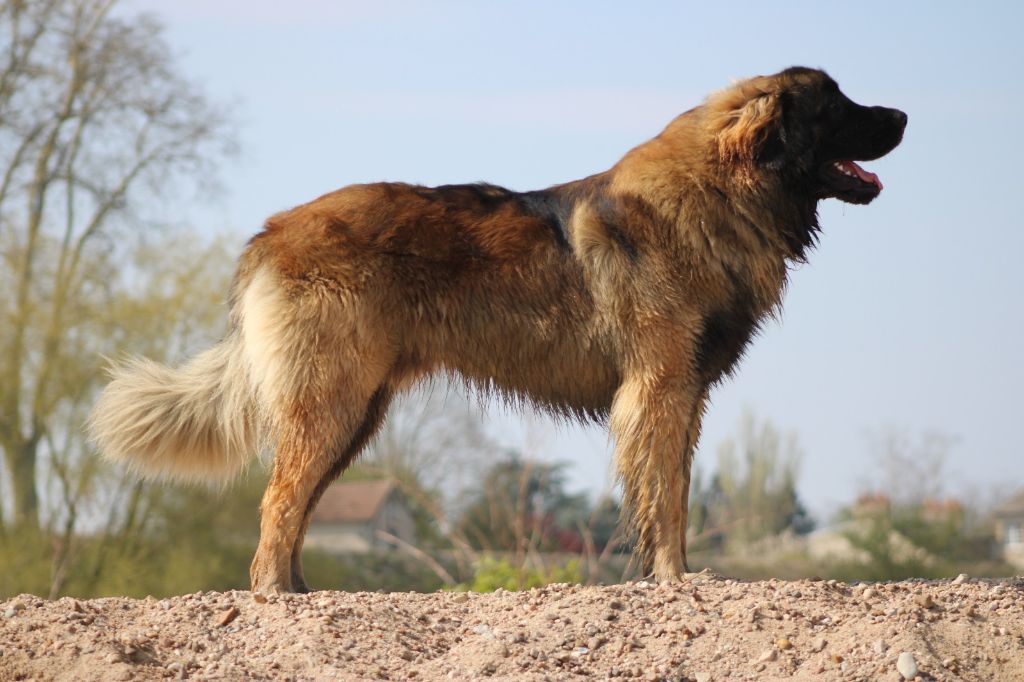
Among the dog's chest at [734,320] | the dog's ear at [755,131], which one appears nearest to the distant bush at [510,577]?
the dog's chest at [734,320]

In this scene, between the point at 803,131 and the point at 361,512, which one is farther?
the point at 361,512

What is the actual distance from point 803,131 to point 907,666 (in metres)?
2.60

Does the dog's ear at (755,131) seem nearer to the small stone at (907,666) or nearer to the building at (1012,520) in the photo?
the small stone at (907,666)

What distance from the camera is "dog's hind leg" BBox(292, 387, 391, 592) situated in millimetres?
5570

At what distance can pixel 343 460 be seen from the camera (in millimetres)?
5859

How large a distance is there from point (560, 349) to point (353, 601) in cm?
152

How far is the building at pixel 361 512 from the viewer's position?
118 feet

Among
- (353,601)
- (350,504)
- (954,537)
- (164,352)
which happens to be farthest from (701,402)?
(350,504)

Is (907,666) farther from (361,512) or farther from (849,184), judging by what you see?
(361,512)

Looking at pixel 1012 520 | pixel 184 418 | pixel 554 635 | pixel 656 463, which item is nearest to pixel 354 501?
pixel 1012 520

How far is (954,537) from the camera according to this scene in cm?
3067

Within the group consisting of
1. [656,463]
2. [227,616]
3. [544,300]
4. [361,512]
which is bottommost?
[227,616]

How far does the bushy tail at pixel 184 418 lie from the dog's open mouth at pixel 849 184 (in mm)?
3020

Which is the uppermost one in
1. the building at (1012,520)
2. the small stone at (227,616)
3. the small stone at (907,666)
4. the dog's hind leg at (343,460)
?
the building at (1012,520)
